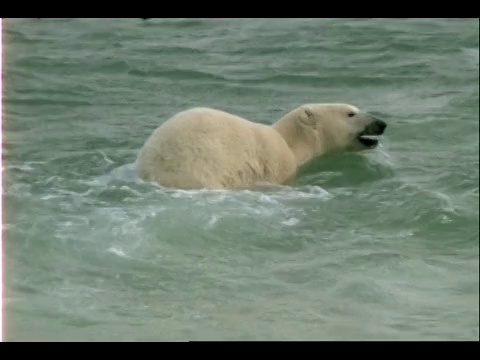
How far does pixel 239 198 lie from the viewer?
7848 mm

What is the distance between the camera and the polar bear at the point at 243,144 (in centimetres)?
797

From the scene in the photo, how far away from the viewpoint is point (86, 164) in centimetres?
905

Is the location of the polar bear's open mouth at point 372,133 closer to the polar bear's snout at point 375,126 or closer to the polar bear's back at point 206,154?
the polar bear's snout at point 375,126

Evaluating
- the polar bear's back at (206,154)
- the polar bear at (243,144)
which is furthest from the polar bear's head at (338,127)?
the polar bear's back at (206,154)

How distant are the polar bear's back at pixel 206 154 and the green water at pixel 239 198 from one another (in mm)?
179

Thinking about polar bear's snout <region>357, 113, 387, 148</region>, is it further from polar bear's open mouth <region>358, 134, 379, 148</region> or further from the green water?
the green water

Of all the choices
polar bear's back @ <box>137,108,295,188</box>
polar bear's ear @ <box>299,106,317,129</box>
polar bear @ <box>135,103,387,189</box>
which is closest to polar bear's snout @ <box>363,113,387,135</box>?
polar bear @ <box>135,103,387,189</box>

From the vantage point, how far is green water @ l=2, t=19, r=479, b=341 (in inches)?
237

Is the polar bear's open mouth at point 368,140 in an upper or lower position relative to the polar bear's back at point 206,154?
lower

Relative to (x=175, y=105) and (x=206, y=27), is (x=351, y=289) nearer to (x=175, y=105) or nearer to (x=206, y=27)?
(x=206, y=27)

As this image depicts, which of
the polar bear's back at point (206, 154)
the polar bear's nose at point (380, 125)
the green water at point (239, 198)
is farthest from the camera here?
the polar bear's nose at point (380, 125)

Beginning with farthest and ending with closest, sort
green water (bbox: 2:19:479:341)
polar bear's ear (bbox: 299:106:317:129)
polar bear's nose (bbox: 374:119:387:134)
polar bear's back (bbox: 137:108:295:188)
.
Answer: polar bear's ear (bbox: 299:106:317:129), polar bear's nose (bbox: 374:119:387:134), polar bear's back (bbox: 137:108:295:188), green water (bbox: 2:19:479:341)

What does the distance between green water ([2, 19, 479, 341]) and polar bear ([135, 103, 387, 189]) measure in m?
0.17

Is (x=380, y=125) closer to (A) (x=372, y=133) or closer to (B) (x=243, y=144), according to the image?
(A) (x=372, y=133)
